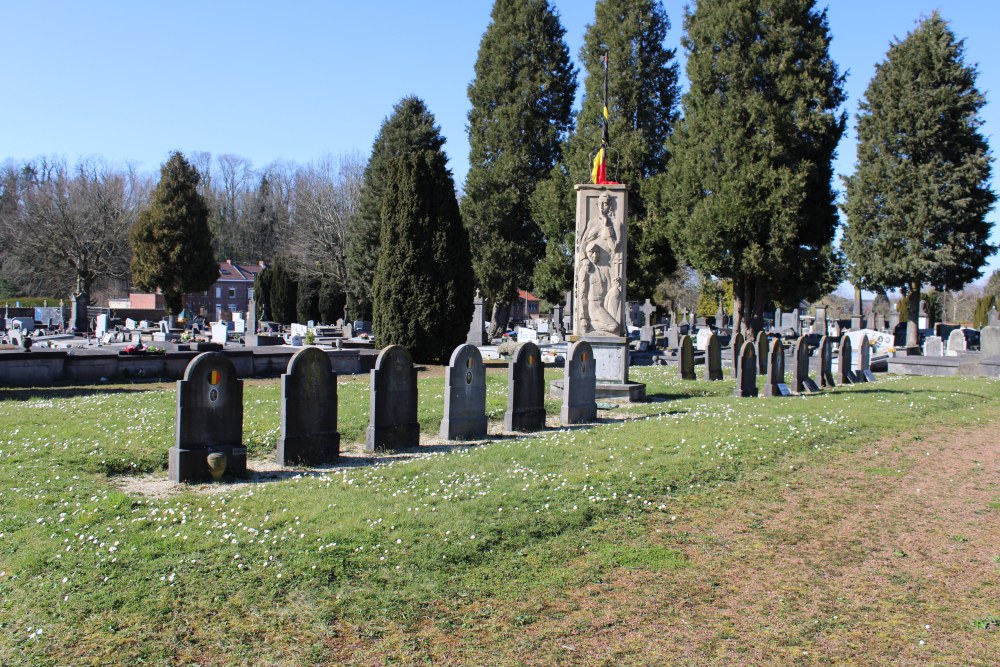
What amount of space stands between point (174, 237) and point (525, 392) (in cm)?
4139

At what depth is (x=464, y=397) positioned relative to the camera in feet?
35.0

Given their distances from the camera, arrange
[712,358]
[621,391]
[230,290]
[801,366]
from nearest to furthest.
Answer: [621,391]
[801,366]
[712,358]
[230,290]

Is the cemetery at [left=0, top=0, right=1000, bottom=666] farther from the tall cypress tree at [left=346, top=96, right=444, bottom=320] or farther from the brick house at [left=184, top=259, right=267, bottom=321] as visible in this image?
the brick house at [left=184, top=259, right=267, bottom=321]

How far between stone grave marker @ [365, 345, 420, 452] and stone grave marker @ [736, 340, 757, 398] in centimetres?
760

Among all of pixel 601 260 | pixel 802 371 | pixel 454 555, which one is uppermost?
pixel 601 260

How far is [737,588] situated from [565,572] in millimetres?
1157

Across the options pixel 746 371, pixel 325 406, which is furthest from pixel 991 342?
pixel 325 406

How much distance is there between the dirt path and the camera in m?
4.40

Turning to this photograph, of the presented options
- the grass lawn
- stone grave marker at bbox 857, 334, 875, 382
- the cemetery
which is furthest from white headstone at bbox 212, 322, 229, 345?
stone grave marker at bbox 857, 334, 875, 382

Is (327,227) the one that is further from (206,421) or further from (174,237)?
(206,421)

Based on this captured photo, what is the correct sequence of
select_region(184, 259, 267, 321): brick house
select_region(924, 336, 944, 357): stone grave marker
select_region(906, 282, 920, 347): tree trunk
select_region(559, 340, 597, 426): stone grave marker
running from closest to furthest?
select_region(559, 340, 597, 426): stone grave marker, select_region(924, 336, 944, 357): stone grave marker, select_region(906, 282, 920, 347): tree trunk, select_region(184, 259, 267, 321): brick house

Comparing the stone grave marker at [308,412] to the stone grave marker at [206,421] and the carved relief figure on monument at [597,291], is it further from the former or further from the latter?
the carved relief figure on monument at [597,291]

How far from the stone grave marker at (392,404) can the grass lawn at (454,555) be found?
0.43 meters

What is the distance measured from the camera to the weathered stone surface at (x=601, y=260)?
1528cm
